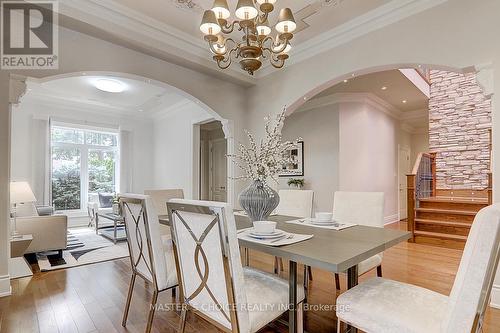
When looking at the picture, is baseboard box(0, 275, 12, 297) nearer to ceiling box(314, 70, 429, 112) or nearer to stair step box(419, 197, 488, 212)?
ceiling box(314, 70, 429, 112)

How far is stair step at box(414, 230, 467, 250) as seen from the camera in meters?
4.16

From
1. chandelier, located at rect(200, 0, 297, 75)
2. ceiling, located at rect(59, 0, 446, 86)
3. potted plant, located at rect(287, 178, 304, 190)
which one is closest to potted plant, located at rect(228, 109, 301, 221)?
chandelier, located at rect(200, 0, 297, 75)

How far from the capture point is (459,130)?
5664 millimetres

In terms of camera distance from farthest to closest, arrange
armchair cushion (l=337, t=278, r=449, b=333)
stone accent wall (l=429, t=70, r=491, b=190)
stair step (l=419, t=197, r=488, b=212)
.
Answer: stone accent wall (l=429, t=70, r=491, b=190), stair step (l=419, t=197, r=488, b=212), armchair cushion (l=337, t=278, r=449, b=333)

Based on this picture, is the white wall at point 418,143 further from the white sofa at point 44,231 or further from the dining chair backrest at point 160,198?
the white sofa at point 44,231

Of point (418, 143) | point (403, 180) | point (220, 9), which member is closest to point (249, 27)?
point (220, 9)

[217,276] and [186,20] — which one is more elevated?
[186,20]

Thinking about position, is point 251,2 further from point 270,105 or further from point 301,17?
point 270,105

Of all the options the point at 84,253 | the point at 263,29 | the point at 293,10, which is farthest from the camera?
the point at 84,253

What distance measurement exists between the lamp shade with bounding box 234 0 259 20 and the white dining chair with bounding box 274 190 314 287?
179 cm

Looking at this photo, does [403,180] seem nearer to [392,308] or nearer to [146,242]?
[392,308]

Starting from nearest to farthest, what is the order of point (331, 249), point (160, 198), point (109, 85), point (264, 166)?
point (331, 249) → point (264, 166) → point (160, 198) → point (109, 85)

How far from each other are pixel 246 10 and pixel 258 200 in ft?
4.58

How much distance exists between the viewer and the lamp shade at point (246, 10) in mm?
1896
